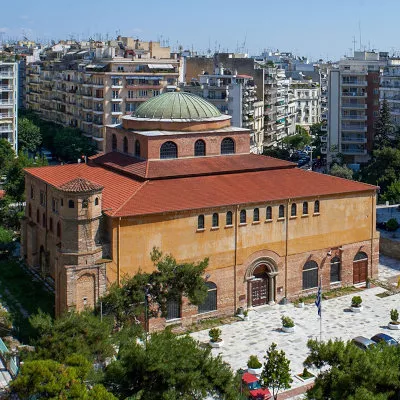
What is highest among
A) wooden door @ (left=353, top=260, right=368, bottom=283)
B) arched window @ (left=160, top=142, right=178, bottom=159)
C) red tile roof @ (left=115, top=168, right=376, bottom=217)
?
arched window @ (left=160, top=142, right=178, bottom=159)

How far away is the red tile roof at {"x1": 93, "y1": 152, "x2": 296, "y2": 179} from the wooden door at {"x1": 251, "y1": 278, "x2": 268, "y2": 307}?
279 inches

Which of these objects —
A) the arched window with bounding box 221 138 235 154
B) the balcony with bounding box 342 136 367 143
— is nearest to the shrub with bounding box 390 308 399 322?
the arched window with bounding box 221 138 235 154

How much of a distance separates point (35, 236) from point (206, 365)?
80.7 feet

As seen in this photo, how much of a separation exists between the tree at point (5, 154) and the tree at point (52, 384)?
49.3 m

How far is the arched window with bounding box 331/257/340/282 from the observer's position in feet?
148

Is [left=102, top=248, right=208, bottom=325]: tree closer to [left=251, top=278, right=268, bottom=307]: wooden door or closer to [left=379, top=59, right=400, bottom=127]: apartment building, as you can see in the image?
[left=251, top=278, right=268, bottom=307]: wooden door

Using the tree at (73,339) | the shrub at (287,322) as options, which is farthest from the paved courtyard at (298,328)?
the tree at (73,339)

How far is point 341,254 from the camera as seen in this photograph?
4519cm

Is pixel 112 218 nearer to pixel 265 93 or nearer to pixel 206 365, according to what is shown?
pixel 206 365

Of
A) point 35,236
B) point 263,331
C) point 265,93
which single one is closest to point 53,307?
point 35,236

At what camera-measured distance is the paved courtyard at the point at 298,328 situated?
3634 cm

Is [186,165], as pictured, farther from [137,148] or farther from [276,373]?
[276,373]

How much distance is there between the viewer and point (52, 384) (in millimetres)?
23016

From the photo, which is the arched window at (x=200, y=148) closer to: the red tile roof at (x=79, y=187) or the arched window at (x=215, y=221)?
the arched window at (x=215, y=221)
